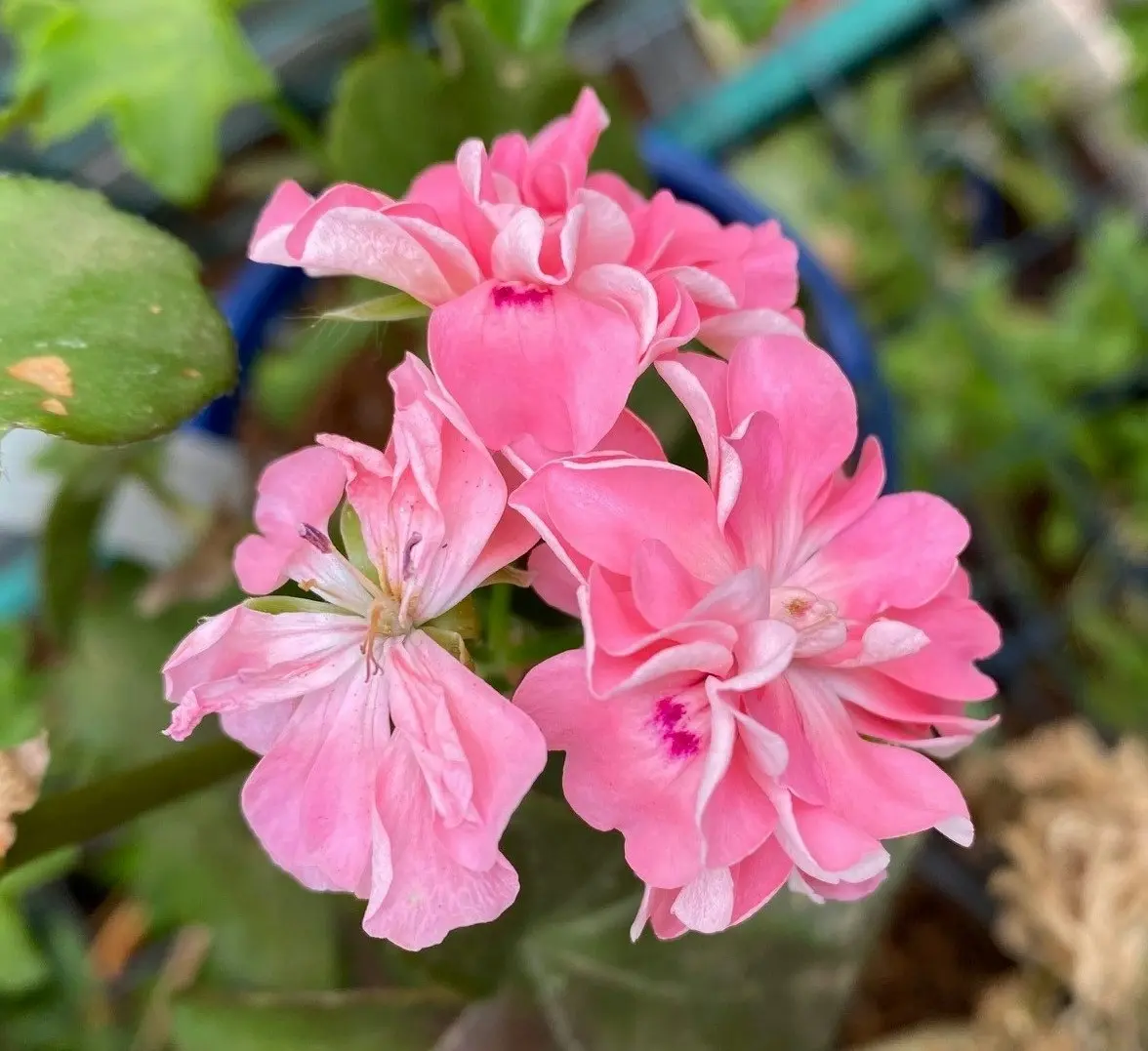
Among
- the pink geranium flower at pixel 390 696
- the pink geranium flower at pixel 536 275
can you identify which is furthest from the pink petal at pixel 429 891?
the pink geranium flower at pixel 536 275

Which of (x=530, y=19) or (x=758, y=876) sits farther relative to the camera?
(x=530, y=19)

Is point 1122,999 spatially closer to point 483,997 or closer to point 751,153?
point 483,997

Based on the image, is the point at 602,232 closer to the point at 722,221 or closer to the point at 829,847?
the point at 829,847

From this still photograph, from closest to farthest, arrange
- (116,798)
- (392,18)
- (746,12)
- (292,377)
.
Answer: (116,798)
(746,12)
(392,18)
(292,377)

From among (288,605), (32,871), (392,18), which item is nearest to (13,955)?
(32,871)

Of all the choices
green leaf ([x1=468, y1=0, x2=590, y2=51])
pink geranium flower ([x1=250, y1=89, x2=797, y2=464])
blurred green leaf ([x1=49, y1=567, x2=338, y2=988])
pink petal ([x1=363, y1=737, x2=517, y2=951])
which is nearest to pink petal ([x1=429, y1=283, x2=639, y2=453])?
pink geranium flower ([x1=250, y1=89, x2=797, y2=464])

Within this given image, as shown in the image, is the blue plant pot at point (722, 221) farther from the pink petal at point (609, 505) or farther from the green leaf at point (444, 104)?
the pink petal at point (609, 505)

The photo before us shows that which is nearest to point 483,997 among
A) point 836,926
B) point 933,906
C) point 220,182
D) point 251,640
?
point 836,926
